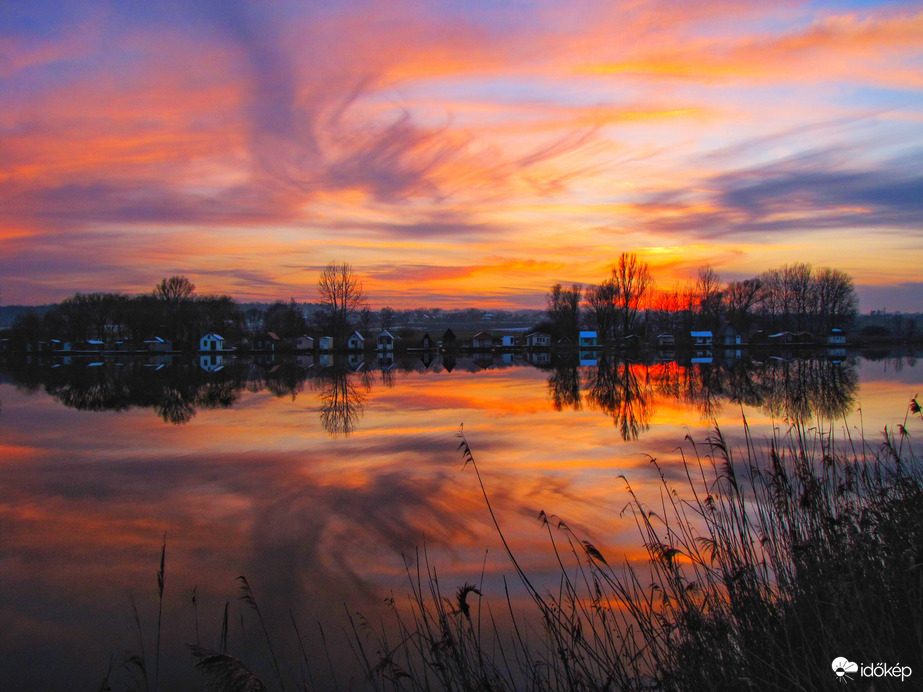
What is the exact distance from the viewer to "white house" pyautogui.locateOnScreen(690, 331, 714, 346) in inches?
3546

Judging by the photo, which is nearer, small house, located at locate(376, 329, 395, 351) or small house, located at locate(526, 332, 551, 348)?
small house, located at locate(376, 329, 395, 351)

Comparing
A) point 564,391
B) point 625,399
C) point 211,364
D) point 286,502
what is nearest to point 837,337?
point 564,391

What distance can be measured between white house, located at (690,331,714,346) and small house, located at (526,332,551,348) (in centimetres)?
2168

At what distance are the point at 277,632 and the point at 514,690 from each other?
8.44 feet

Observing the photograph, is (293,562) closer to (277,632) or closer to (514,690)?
(277,632)

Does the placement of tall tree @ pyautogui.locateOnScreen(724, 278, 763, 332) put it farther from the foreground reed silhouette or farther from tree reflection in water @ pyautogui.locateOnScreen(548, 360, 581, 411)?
the foreground reed silhouette

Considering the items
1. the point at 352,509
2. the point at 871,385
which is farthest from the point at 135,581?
the point at 871,385

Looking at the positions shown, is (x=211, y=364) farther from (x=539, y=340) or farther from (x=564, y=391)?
(x=539, y=340)

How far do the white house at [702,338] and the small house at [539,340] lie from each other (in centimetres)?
2168

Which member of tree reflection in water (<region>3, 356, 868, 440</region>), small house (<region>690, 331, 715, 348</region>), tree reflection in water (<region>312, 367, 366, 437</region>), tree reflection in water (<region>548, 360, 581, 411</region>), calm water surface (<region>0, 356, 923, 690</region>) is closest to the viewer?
calm water surface (<region>0, 356, 923, 690</region>)

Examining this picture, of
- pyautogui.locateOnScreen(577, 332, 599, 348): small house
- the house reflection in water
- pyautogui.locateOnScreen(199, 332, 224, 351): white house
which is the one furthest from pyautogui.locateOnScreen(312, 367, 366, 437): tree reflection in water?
pyautogui.locateOnScreen(577, 332, 599, 348): small house

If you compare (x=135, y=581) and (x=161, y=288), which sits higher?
(x=161, y=288)

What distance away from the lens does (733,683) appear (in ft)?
11.4

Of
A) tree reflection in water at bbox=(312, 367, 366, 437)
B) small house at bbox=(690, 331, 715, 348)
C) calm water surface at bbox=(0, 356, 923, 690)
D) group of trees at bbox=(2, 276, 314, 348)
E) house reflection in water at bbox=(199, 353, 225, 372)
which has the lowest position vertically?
calm water surface at bbox=(0, 356, 923, 690)
